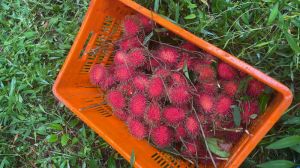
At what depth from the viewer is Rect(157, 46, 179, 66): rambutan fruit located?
1274mm

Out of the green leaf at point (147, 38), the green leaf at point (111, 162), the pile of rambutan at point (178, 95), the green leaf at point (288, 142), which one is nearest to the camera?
the green leaf at point (288, 142)

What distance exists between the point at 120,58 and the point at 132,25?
5.3 inches

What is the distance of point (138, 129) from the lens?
1.29 m

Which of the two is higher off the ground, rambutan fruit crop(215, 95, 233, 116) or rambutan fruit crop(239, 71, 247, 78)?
rambutan fruit crop(239, 71, 247, 78)

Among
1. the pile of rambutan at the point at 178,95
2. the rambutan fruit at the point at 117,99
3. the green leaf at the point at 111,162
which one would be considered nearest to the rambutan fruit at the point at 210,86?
the pile of rambutan at the point at 178,95

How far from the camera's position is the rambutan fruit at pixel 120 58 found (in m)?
1.35

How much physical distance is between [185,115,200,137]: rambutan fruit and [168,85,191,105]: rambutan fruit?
0.21ft

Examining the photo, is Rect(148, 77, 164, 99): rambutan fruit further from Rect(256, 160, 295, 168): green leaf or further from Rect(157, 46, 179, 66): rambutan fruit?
Rect(256, 160, 295, 168): green leaf

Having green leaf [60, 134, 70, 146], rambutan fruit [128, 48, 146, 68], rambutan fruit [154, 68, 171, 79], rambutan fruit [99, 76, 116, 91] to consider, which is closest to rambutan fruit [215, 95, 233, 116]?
rambutan fruit [154, 68, 171, 79]

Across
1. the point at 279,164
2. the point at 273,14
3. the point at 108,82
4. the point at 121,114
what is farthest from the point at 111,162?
the point at 273,14

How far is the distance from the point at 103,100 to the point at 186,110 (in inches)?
14.9

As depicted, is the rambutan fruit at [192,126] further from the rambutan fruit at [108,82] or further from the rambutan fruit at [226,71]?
the rambutan fruit at [108,82]

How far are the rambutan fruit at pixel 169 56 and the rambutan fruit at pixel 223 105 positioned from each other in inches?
8.5

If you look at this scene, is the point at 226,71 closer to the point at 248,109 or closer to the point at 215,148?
the point at 248,109
